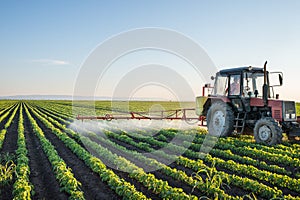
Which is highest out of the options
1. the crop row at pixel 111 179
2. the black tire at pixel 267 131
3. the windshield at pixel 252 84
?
the windshield at pixel 252 84

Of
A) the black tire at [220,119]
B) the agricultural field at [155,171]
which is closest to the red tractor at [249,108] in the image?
the black tire at [220,119]

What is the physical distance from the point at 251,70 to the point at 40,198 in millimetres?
7613

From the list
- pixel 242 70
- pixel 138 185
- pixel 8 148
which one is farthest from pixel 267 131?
pixel 8 148

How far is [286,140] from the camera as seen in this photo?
11.2 metres

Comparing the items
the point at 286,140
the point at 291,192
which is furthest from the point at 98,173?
the point at 286,140

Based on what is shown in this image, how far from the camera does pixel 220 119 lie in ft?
36.1

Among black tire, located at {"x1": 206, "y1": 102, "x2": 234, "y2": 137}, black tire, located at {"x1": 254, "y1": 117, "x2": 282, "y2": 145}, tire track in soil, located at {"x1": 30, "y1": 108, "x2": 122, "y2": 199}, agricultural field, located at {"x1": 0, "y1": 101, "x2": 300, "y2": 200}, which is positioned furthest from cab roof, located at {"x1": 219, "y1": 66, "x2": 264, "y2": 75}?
tire track in soil, located at {"x1": 30, "y1": 108, "x2": 122, "y2": 199}

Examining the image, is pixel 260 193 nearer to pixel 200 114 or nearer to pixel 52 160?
pixel 52 160

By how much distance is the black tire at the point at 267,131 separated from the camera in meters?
9.27

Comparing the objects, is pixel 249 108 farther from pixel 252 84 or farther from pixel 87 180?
pixel 87 180

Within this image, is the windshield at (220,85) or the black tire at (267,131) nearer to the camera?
the black tire at (267,131)

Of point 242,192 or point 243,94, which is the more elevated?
point 243,94

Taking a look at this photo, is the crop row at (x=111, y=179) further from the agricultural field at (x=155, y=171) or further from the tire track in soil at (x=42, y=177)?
the tire track in soil at (x=42, y=177)

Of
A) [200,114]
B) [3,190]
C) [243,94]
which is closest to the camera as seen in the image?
[3,190]
